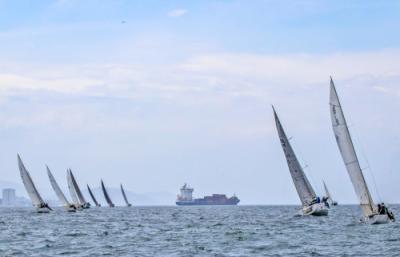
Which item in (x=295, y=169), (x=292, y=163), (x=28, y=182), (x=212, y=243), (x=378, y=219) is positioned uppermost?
(x=28, y=182)

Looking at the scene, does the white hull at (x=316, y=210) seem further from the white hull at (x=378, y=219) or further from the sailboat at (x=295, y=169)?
Result: the white hull at (x=378, y=219)

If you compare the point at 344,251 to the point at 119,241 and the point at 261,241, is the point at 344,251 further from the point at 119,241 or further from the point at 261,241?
the point at 119,241

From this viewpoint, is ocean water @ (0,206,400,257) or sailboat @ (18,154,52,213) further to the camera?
sailboat @ (18,154,52,213)

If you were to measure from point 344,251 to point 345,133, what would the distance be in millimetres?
20538

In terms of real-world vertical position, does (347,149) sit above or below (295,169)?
below

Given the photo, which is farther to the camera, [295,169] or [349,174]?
[295,169]

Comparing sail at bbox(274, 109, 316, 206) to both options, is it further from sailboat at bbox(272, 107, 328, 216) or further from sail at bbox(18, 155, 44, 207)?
sail at bbox(18, 155, 44, 207)

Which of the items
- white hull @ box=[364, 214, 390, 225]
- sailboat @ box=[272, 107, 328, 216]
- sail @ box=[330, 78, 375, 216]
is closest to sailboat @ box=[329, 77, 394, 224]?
sail @ box=[330, 78, 375, 216]

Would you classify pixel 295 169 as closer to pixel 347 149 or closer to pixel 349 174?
pixel 349 174

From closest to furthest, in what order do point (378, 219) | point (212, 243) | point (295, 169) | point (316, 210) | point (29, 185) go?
point (212, 243), point (378, 219), point (295, 169), point (316, 210), point (29, 185)

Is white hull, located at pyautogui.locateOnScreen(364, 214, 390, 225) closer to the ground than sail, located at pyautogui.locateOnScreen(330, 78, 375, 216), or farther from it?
closer to the ground

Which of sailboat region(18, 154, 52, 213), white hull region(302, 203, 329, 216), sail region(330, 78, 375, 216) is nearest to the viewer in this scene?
sail region(330, 78, 375, 216)

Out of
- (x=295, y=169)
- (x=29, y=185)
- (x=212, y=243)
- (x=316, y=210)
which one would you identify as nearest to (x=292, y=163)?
(x=295, y=169)

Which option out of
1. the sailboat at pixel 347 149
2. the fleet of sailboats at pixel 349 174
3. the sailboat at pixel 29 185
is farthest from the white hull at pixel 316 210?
the sailboat at pixel 29 185
